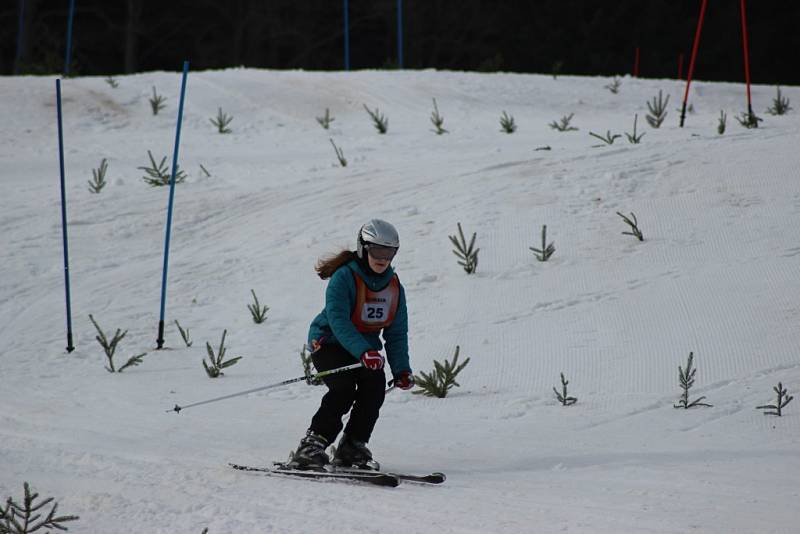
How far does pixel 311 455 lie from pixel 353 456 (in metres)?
0.22

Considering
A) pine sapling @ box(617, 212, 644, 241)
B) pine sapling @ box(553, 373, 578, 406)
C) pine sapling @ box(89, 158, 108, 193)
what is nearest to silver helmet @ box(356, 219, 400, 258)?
pine sapling @ box(553, 373, 578, 406)

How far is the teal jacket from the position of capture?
5.32m

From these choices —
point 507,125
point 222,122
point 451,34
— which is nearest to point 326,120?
point 222,122

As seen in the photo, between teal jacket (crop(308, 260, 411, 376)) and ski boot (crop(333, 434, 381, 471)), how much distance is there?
0.40 meters

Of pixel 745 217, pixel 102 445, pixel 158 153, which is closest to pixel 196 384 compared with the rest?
pixel 102 445

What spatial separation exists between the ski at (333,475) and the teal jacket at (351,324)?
552 mm

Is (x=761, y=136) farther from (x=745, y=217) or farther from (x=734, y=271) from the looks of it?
(x=734, y=271)

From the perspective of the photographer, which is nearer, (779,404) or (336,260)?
(336,260)

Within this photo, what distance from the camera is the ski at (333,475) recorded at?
5152mm

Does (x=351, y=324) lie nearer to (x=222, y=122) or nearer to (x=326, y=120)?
(x=326, y=120)

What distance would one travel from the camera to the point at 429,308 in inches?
358

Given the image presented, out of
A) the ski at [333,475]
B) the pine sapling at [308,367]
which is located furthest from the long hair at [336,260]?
the ski at [333,475]

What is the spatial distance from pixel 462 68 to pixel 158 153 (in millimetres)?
18973

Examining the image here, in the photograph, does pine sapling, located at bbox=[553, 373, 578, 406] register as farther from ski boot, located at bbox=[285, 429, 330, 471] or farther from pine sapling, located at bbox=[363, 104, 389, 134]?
pine sapling, located at bbox=[363, 104, 389, 134]
